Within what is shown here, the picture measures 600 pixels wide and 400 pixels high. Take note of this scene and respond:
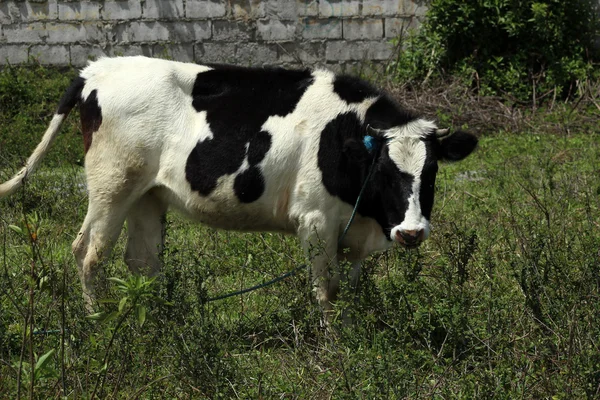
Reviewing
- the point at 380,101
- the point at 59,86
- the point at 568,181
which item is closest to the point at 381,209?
the point at 380,101

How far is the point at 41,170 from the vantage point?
9133 millimetres

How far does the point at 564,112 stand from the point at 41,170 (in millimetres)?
5803

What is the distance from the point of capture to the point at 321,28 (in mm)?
12570

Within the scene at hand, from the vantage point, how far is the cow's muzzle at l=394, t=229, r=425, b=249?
530cm

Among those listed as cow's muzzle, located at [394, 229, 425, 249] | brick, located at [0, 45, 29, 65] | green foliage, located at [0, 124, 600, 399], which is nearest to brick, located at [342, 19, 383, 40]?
brick, located at [0, 45, 29, 65]

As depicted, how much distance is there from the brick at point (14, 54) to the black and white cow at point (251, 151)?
677cm

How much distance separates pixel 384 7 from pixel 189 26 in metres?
2.41

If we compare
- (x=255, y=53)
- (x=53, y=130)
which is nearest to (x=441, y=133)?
(x=53, y=130)

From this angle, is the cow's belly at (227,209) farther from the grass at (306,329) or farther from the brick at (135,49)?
the brick at (135,49)

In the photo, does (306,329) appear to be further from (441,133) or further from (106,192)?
(106,192)

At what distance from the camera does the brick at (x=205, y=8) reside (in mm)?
12422

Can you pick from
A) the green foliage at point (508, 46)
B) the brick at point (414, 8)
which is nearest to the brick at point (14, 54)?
the green foliage at point (508, 46)

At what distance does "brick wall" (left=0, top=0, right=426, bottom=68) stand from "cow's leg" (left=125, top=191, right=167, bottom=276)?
21.4ft

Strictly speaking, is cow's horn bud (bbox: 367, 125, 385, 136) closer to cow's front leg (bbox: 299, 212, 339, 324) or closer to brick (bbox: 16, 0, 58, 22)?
cow's front leg (bbox: 299, 212, 339, 324)
